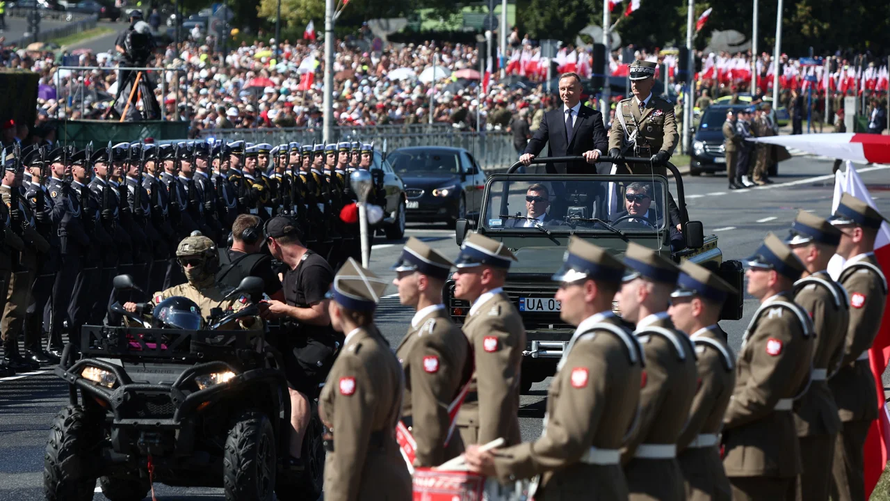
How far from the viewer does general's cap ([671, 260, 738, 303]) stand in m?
5.98

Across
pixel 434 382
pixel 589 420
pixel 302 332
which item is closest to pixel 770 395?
pixel 434 382

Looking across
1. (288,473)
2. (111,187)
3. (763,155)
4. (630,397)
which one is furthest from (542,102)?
(630,397)

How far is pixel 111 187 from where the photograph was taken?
16.2 metres

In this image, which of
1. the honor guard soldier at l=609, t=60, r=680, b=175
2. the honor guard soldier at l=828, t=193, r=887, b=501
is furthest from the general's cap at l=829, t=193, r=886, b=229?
the honor guard soldier at l=609, t=60, r=680, b=175

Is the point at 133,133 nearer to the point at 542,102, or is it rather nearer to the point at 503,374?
the point at 503,374

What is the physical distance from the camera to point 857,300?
8.04 m

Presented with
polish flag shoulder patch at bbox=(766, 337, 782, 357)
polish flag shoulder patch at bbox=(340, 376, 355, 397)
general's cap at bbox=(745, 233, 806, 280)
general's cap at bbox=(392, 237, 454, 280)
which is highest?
general's cap at bbox=(392, 237, 454, 280)

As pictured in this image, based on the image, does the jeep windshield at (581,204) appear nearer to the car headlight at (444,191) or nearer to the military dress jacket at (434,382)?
the military dress jacket at (434,382)

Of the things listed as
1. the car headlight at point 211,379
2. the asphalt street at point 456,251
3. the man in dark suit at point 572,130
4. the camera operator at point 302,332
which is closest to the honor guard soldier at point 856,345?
the camera operator at point 302,332

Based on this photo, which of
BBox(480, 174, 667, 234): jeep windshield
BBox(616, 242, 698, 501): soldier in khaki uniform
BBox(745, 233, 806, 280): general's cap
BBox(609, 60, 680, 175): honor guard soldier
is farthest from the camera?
BBox(609, 60, 680, 175): honor guard soldier

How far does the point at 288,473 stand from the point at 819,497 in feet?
Answer: 10.4

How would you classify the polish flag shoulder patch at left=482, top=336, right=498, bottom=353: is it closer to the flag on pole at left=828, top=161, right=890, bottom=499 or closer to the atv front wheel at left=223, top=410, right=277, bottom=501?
the atv front wheel at left=223, top=410, right=277, bottom=501

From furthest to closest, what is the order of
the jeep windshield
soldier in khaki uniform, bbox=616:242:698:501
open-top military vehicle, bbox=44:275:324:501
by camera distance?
1. the jeep windshield
2. open-top military vehicle, bbox=44:275:324:501
3. soldier in khaki uniform, bbox=616:242:698:501

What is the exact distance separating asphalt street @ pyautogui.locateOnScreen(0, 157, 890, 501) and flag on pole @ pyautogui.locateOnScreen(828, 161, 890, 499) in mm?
2421
